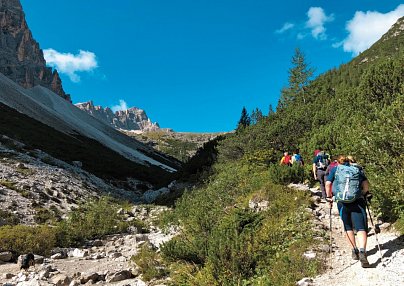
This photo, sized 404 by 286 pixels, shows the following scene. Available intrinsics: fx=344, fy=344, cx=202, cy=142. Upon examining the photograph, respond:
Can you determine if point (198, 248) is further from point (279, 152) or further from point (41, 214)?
point (279, 152)

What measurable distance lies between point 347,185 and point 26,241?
11.6 meters

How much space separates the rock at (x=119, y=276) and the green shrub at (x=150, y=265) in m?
0.38

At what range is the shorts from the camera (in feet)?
23.4

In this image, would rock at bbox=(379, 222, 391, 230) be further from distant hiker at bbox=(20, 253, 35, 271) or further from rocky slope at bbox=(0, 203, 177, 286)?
distant hiker at bbox=(20, 253, 35, 271)

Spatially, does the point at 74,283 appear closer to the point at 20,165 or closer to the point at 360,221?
the point at 360,221

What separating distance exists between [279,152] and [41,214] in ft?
48.8

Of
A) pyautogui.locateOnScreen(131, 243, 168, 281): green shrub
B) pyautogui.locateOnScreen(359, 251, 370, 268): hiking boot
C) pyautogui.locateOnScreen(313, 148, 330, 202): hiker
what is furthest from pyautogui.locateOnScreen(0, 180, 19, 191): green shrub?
pyautogui.locateOnScreen(359, 251, 370, 268): hiking boot

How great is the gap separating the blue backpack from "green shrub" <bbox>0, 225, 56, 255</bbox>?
35.5 ft

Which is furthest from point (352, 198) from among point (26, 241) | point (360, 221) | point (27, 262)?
point (26, 241)

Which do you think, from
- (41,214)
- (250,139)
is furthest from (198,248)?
(250,139)

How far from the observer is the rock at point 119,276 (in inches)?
366

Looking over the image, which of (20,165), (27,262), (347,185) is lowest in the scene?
(27,262)

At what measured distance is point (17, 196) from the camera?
20188 millimetres

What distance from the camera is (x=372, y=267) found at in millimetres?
6652
